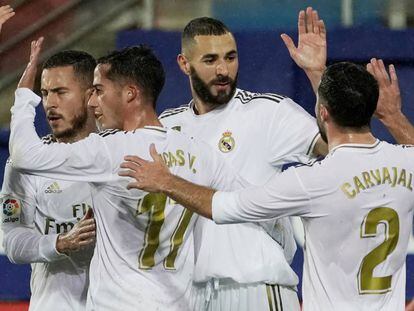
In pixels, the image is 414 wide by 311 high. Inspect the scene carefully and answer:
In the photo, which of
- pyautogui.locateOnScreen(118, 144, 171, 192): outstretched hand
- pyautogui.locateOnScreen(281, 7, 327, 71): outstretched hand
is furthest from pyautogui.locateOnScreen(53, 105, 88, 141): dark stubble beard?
pyautogui.locateOnScreen(118, 144, 171, 192): outstretched hand

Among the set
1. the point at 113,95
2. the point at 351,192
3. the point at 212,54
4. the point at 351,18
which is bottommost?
the point at 351,192

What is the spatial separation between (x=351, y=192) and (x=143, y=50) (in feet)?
3.29

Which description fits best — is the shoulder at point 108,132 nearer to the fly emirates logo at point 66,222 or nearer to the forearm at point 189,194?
the forearm at point 189,194

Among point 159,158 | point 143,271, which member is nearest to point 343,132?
point 159,158

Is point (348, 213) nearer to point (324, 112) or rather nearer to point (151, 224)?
point (324, 112)

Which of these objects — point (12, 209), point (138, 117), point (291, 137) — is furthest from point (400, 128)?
point (12, 209)

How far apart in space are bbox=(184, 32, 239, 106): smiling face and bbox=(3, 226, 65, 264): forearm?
0.93 meters

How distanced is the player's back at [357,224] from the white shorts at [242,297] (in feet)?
2.45

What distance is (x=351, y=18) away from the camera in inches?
295

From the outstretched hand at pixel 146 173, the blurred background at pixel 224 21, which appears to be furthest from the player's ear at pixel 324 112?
the blurred background at pixel 224 21

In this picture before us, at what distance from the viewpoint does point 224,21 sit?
24.7 ft

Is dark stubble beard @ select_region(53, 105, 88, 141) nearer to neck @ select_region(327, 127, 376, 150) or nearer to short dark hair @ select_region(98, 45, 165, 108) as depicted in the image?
short dark hair @ select_region(98, 45, 165, 108)

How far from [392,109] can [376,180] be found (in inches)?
28.7

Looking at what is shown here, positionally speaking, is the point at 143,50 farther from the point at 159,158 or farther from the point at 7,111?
the point at 7,111
